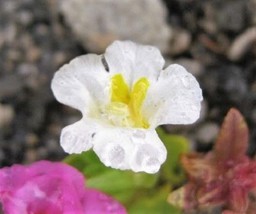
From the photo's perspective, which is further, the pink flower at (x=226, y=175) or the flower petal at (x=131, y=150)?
the pink flower at (x=226, y=175)

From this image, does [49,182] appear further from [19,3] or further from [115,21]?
[19,3]

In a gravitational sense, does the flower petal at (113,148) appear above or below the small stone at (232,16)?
above

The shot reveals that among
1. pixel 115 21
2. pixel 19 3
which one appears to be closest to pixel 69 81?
pixel 115 21

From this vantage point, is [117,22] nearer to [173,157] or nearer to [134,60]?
[173,157]

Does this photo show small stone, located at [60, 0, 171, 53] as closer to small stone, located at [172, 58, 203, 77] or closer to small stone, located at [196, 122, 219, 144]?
small stone, located at [172, 58, 203, 77]

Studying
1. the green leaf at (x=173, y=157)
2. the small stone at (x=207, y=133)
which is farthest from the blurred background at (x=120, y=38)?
the green leaf at (x=173, y=157)

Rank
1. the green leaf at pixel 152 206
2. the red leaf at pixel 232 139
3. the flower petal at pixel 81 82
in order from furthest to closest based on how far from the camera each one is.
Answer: the green leaf at pixel 152 206, the red leaf at pixel 232 139, the flower petal at pixel 81 82

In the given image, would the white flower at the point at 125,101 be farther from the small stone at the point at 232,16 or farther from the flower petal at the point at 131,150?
the small stone at the point at 232,16
